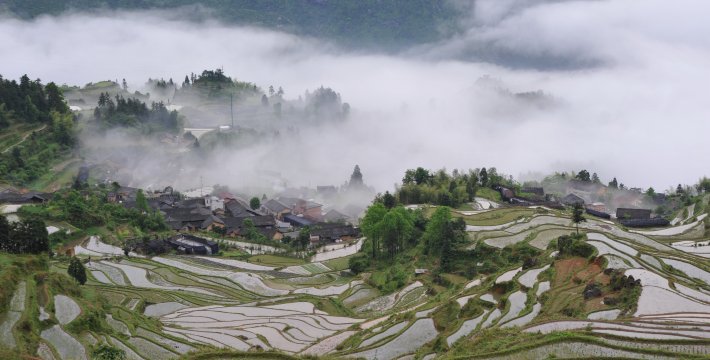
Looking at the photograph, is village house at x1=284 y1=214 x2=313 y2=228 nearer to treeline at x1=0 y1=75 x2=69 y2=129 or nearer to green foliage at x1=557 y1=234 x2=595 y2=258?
treeline at x1=0 y1=75 x2=69 y2=129

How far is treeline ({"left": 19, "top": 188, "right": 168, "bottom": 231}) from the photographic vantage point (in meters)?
47.3

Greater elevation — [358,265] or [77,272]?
[77,272]

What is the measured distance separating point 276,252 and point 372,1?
15337 cm

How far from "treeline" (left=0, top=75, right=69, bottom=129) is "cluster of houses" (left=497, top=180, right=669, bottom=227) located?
51793mm

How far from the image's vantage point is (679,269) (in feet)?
83.5

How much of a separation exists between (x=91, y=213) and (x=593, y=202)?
5128cm

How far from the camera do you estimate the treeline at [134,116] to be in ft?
294

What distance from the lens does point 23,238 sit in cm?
3192

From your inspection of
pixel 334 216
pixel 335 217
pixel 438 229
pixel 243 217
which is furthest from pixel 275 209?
pixel 438 229

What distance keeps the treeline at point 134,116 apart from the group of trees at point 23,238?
5669 cm

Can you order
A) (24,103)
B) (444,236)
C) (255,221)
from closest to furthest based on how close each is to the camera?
(444,236) → (255,221) → (24,103)

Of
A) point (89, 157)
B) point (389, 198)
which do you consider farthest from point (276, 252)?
point (89, 157)

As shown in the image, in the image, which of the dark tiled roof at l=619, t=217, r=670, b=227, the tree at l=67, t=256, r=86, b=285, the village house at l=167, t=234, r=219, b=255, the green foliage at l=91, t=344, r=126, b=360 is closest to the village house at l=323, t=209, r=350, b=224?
the village house at l=167, t=234, r=219, b=255

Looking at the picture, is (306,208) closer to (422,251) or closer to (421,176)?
(421,176)
